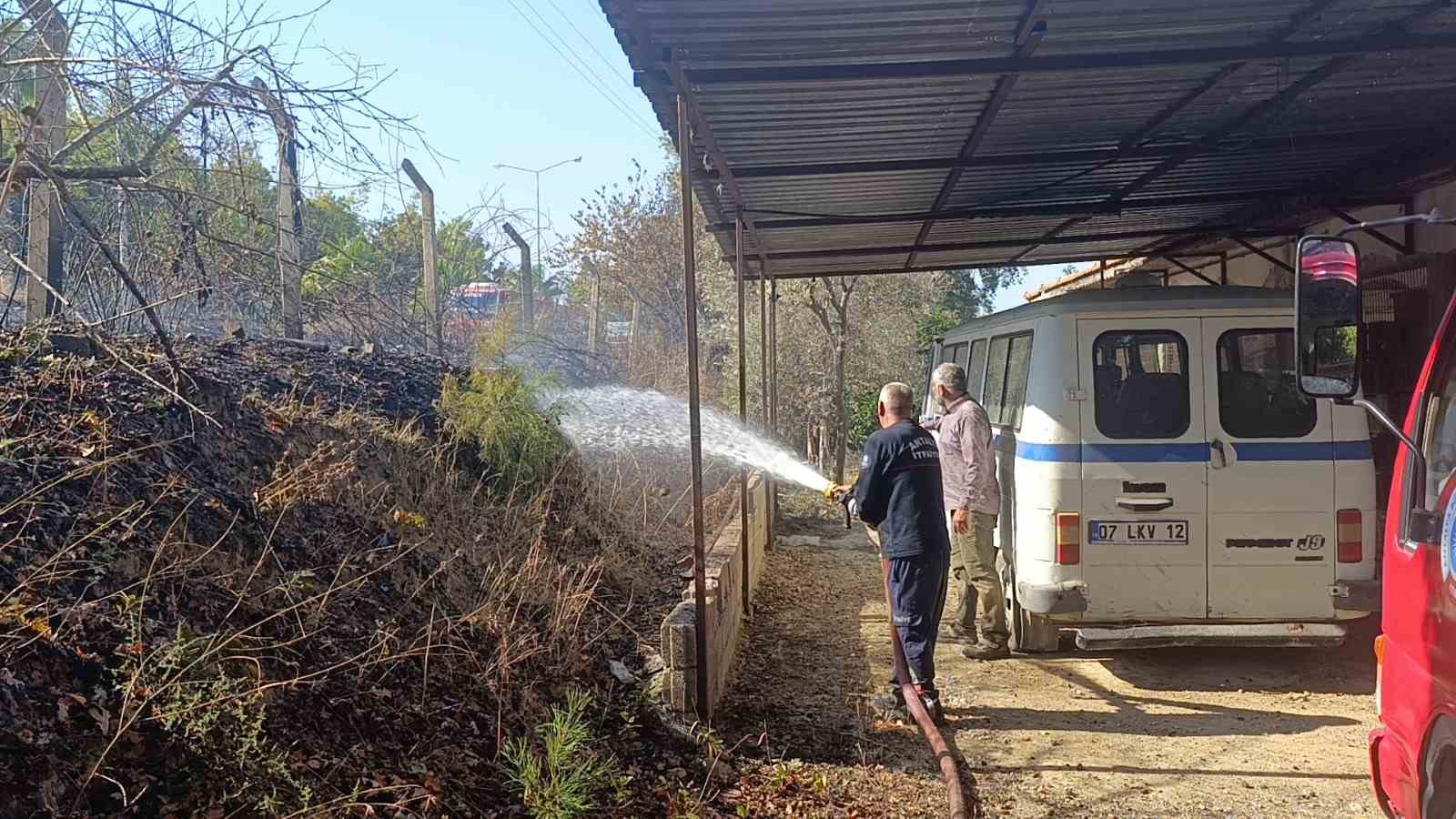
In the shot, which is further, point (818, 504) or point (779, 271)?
point (818, 504)

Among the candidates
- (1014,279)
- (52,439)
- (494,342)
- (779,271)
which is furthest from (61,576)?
(1014,279)

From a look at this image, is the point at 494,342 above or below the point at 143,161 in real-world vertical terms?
below

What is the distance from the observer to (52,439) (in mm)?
4477

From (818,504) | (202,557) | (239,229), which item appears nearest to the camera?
(202,557)

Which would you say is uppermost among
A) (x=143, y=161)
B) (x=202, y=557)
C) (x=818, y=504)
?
(x=143, y=161)

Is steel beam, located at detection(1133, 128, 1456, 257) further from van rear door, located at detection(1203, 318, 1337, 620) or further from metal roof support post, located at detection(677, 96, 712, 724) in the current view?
metal roof support post, located at detection(677, 96, 712, 724)

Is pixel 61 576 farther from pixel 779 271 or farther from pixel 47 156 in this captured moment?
pixel 779 271

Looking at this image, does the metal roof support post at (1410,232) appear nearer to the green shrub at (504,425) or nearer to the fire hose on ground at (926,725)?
the fire hose on ground at (926,725)

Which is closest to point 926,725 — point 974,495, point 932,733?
point 932,733

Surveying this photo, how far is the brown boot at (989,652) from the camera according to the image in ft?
24.6

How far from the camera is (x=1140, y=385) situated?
6750 millimetres

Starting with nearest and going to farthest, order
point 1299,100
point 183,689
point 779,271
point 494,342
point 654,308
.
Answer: point 183,689
point 1299,100
point 494,342
point 779,271
point 654,308

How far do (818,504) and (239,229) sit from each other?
36.5ft

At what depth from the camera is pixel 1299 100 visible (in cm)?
691
